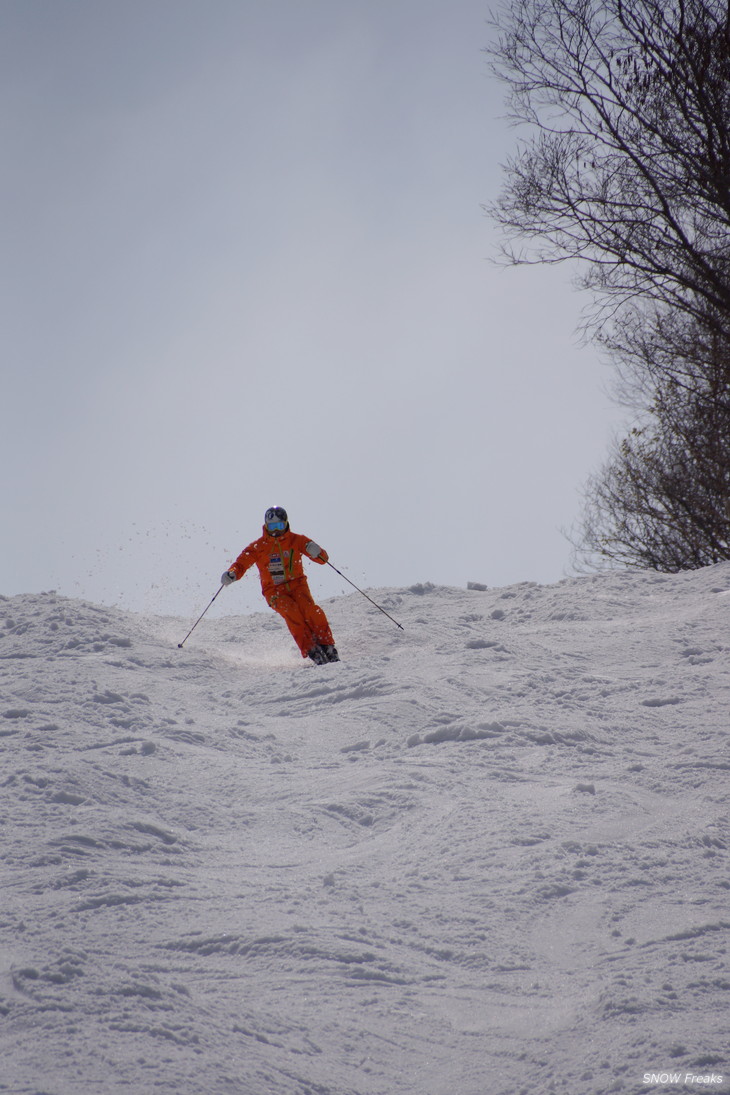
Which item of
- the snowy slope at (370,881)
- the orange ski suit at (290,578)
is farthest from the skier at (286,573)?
the snowy slope at (370,881)

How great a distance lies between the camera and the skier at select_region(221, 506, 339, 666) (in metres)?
8.45

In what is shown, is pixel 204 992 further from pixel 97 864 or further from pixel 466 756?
pixel 466 756

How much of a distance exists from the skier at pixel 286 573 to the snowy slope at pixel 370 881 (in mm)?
1678

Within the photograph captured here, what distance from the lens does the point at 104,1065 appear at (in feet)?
7.47

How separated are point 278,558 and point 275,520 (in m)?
0.37

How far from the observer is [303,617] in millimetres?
8469


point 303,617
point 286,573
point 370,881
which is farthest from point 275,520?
point 370,881

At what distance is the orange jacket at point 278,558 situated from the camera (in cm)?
855

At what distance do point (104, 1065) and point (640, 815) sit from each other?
253 cm

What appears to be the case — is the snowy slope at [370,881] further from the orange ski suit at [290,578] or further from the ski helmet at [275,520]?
the ski helmet at [275,520]

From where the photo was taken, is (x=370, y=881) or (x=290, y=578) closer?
(x=370, y=881)

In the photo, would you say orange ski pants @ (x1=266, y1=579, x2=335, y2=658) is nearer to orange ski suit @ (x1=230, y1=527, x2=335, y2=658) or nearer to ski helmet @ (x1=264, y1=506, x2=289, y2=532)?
orange ski suit @ (x1=230, y1=527, x2=335, y2=658)

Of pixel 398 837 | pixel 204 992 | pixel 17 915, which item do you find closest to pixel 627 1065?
pixel 204 992

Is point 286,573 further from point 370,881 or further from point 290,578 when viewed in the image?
point 370,881
